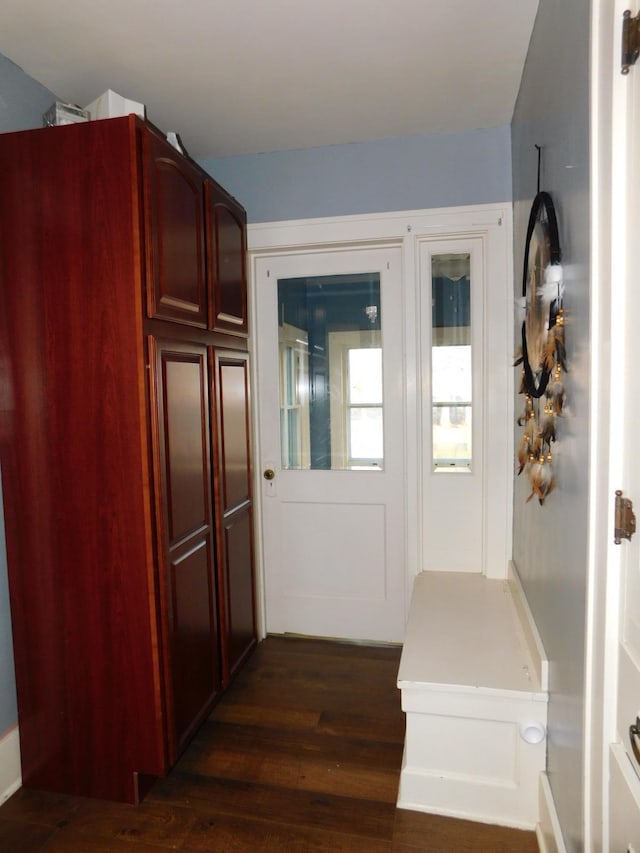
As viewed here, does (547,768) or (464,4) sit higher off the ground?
(464,4)

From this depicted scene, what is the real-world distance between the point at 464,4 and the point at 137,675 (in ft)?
7.94

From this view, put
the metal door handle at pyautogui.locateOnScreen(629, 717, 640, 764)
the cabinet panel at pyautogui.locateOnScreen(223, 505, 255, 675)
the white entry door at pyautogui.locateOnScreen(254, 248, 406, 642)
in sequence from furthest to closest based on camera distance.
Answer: the white entry door at pyautogui.locateOnScreen(254, 248, 406, 642), the cabinet panel at pyautogui.locateOnScreen(223, 505, 255, 675), the metal door handle at pyautogui.locateOnScreen(629, 717, 640, 764)

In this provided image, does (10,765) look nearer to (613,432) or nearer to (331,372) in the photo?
(331,372)

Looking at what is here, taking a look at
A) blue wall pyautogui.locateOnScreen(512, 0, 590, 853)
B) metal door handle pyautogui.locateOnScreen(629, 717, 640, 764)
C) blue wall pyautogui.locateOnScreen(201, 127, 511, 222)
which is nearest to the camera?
metal door handle pyautogui.locateOnScreen(629, 717, 640, 764)

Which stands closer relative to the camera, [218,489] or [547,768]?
Answer: [547,768]

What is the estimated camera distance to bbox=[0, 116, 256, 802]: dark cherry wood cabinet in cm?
175

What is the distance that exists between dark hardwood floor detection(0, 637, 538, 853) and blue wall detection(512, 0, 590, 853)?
1.63ft

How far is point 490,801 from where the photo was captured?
1788mm

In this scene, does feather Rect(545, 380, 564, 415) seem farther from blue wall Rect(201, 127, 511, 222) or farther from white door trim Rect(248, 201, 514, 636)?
blue wall Rect(201, 127, 511, 222)

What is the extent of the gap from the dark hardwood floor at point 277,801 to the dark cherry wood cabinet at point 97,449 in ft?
0.40

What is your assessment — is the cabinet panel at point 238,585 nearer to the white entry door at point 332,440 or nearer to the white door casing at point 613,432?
the white entry door at point 332,440

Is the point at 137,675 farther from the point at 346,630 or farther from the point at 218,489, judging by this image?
the point at 346,630

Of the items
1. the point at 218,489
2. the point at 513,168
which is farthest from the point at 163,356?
the point at 513,168

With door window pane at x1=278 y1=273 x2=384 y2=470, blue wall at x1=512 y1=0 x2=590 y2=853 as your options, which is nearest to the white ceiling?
blue wall at x1=512 y1=0 x2=590 y2=853
